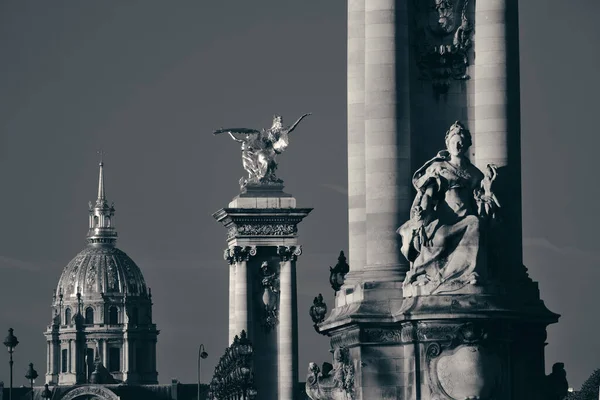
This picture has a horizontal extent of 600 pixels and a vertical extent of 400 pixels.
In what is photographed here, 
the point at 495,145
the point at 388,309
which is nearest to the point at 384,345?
the point at 388,309

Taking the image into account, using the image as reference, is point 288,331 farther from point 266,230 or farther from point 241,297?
point 266,230

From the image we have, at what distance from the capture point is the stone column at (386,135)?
5244cm

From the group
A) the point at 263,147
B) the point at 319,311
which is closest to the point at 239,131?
the point at 263,147

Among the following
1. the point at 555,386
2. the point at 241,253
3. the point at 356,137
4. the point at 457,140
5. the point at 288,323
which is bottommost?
the point at 555,386

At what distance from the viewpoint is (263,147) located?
131 m

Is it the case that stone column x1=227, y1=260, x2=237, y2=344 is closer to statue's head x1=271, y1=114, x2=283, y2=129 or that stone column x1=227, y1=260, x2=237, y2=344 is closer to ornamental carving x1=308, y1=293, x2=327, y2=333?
statue's head x1=271, y1=114, x2=283, y2=129

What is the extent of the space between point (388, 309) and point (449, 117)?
411 centimetres

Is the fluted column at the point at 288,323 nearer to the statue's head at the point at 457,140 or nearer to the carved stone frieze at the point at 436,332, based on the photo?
the statue's head at the point at 457,140

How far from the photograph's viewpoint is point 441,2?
53.8 m

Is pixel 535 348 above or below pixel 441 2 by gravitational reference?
below

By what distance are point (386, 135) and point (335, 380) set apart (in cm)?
468

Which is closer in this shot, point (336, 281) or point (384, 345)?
point (384, 345)

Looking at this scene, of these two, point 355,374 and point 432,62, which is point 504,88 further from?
point 355,374

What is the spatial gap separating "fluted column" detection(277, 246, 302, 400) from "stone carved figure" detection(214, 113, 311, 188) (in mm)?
5036
